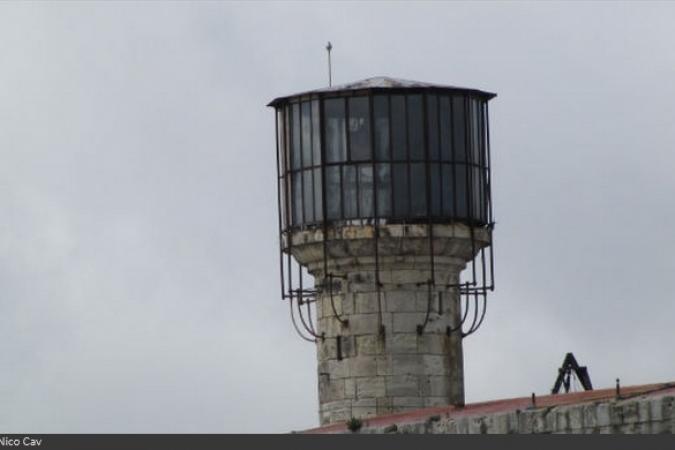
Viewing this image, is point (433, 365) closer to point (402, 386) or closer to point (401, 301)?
point (402, 386)

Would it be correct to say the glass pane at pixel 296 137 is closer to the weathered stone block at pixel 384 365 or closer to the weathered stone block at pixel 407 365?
the weathered stone block at pixel 384 365

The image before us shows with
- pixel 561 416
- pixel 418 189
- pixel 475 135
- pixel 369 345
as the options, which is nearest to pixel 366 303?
pixel 369 345

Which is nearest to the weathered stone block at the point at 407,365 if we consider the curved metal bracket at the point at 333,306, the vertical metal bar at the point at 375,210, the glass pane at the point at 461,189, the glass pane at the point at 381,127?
the vertical metal bar at the point at 375,210

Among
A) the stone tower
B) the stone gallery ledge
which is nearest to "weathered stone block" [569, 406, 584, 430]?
the stone gallery ledge

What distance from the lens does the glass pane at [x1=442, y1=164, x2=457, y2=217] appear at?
91.6m

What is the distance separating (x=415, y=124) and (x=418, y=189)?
55.3 inches

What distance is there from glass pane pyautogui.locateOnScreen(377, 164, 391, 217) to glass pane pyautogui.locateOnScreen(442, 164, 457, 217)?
124 centimetres

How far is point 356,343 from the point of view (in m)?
90.7

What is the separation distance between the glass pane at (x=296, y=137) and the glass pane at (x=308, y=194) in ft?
1.16

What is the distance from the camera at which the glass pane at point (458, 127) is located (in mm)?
91875

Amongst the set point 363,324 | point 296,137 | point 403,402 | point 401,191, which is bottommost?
point 403,402

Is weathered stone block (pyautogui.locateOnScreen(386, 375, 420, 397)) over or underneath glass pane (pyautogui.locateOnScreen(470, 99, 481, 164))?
underneath

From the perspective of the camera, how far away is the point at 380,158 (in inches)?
3588

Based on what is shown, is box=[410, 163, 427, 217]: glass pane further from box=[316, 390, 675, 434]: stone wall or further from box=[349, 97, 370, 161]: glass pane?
box=[316, 390, 675, 434]: stone wall
